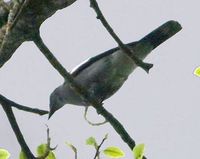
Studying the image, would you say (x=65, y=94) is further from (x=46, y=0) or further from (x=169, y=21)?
(x=46, y=0)

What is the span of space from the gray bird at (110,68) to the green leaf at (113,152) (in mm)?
4134

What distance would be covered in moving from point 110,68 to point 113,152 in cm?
501

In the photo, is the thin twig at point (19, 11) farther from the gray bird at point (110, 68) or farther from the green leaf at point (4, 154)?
the gray bird at point (110, 68)

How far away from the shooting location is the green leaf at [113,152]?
11.9ft

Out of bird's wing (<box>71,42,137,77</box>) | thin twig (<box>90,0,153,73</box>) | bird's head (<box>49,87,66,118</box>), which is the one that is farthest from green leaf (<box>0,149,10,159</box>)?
bird's head (<box>49,87,66,118</box>)

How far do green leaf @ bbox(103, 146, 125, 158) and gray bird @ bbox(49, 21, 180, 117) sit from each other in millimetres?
4134

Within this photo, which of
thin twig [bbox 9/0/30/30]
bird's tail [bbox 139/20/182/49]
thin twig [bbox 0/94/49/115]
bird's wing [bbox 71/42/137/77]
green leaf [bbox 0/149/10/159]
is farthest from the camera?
bird's wing [bbox 71/42/137/77]

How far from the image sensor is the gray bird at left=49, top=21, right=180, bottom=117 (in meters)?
8.14

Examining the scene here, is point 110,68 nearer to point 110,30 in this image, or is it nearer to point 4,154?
point 110,30

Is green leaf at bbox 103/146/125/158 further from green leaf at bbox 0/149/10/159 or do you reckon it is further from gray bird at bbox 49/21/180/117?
gray bird at bbox 49/21/180/117

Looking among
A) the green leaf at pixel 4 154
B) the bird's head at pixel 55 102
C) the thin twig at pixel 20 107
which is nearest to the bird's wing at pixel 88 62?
the bird's head at pixel 55 102

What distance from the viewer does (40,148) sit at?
364cm

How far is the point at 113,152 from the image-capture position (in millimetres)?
3648

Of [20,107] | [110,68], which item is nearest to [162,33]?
[110,68]
